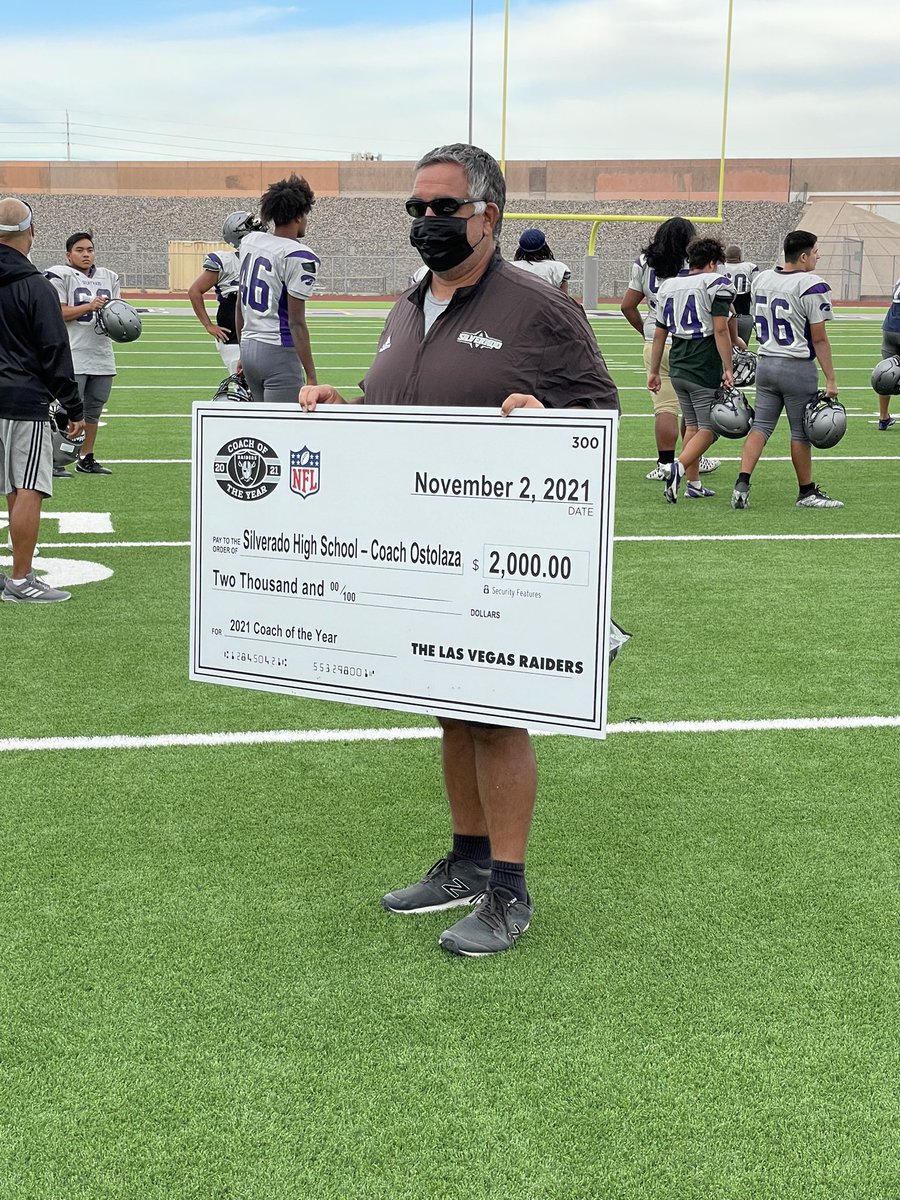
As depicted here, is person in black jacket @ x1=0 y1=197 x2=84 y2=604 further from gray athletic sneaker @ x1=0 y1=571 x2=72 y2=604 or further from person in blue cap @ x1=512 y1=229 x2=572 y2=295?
person in blue cap @ x1=512 y1=229 x2=572 y2=295

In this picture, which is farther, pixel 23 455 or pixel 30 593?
pixel 30 593

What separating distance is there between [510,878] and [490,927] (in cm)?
14

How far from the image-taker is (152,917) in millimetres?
3477

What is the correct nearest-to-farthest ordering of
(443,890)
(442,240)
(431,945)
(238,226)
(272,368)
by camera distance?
1. (442,240)
2. (431,945)
3. (443,890)
4. (272,368)
5. (238,226)

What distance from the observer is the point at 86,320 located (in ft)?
33.8

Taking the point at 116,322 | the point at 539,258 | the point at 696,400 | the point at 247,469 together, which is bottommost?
the point at 247,469

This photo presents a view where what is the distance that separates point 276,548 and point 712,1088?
1614 millimetres

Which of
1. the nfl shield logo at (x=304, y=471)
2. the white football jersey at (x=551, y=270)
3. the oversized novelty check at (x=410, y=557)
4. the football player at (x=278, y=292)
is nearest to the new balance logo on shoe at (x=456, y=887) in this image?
the oversized novelty check at (x=410, y=557)

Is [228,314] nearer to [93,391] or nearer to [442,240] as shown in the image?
[93,391]

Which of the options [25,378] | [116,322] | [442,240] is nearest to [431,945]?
[442,240]

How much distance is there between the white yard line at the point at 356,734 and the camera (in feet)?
15.6

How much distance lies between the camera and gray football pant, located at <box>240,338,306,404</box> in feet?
25.5

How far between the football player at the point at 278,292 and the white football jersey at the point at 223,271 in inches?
79.2

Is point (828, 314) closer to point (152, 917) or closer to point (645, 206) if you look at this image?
point (152, 917)
